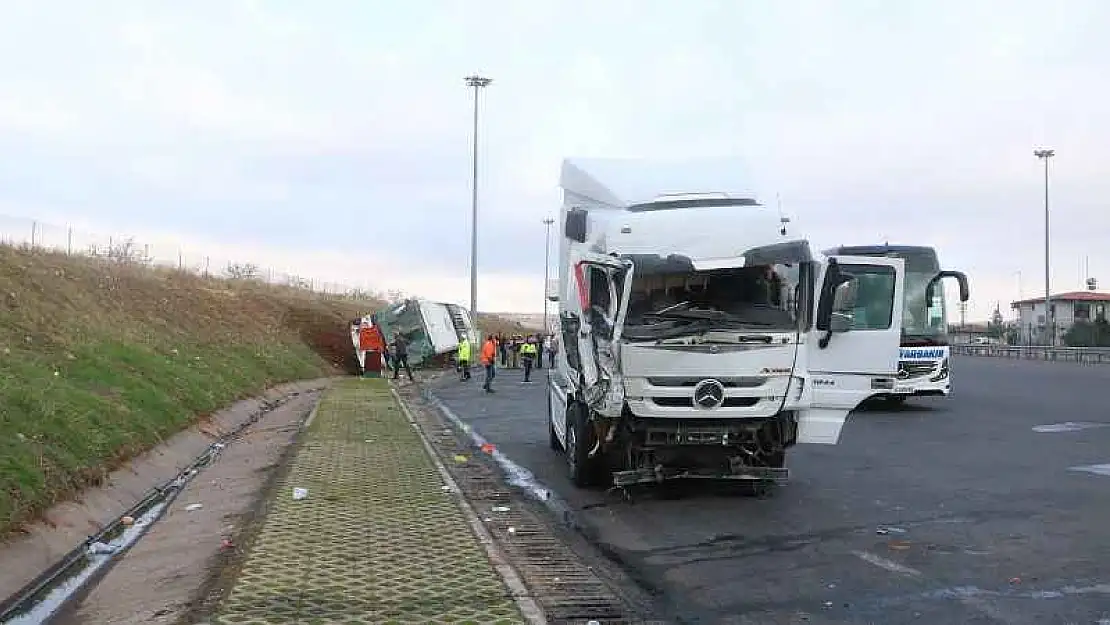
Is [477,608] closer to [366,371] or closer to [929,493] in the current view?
[929,493]

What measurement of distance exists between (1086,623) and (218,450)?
12.8 meters

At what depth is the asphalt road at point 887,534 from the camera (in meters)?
6.40

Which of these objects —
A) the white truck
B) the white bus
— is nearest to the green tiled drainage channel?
the white truck

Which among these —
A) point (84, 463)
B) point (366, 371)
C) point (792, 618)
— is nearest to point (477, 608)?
point (792, 618)

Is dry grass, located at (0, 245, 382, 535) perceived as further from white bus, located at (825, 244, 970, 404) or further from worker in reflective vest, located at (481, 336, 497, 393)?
white bus, located at (825, 244, 970, 404)

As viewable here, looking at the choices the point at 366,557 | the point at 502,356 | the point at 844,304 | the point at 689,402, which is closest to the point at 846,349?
the point at 844,304

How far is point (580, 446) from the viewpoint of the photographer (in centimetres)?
1098

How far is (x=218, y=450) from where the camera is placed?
15594mm

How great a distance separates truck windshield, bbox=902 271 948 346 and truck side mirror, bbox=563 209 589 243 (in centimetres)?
1204

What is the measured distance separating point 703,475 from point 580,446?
4.65 feet

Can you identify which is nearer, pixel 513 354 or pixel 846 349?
pixel 846 349

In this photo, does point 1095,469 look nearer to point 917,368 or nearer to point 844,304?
point 844,304

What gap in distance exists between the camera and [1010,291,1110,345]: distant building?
86.6 m

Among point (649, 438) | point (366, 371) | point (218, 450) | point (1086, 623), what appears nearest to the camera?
point (1086, 623)
